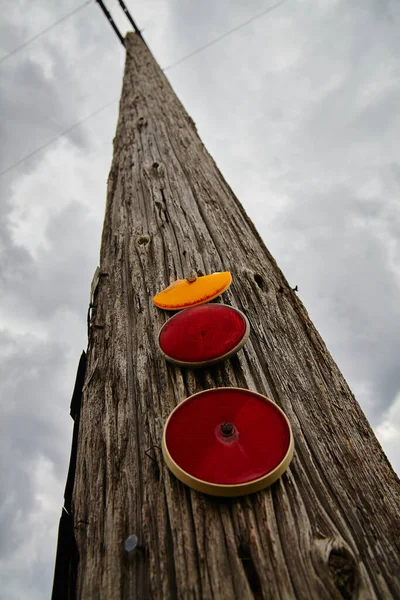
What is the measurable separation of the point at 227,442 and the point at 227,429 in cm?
3

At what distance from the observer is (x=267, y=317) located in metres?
1.52

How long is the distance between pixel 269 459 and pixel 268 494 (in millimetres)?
89

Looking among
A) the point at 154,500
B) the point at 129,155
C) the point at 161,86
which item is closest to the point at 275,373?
the point at 154,500

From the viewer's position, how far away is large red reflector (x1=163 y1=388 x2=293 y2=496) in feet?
2.81

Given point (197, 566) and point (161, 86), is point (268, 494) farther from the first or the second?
point (161, 86)

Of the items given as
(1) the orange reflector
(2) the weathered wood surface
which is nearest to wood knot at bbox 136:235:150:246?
(2) the weathered wood surface

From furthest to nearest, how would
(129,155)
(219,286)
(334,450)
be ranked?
(129,155) < (219,286) < (334,450)

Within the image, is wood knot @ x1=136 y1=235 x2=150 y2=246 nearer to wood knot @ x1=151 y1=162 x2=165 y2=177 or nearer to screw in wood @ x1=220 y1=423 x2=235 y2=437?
wood knot @ x1=151 y1=162 x2=165 y2=177

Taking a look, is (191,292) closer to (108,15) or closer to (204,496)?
(204,496)

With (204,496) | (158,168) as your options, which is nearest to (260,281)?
(204,496)

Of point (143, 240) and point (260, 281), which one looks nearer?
point (260, 281)

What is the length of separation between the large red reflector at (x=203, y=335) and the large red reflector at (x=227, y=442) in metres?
0.19

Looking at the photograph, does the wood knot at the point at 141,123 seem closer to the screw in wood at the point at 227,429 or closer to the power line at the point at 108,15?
the screw in wood at the point at 227,429

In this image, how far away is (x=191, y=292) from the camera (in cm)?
151
